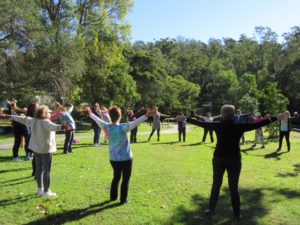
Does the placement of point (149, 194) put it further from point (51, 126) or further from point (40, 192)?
point (51, 126)

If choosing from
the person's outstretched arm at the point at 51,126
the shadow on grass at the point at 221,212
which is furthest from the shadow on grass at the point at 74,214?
the person's outstretched arm at the point at 51,126

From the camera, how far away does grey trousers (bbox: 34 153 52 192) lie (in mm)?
7324

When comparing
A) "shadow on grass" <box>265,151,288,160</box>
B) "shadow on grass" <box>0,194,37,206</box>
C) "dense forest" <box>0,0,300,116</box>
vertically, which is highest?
"dense forest" <box>0,0,300,116</box>

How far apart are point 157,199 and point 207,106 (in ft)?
165

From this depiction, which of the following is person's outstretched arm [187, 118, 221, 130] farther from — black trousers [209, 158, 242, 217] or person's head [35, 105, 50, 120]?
person's head [35, 105, 50, 120]

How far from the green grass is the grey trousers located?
336 millimetres

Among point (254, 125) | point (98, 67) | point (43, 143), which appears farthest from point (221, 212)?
point (98, 67)

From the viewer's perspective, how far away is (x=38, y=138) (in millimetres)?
7273

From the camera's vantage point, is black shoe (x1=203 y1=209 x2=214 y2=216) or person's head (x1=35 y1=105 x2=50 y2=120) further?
person's head (x1=35 y1=105 x2=50 y2=120)

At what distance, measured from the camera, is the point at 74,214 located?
6391 mm

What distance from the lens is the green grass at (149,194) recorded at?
6324 mm

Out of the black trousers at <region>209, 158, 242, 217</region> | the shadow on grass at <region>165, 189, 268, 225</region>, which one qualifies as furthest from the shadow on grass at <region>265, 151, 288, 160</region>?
the black trousers at <region>209, 158, 242, 217</region>

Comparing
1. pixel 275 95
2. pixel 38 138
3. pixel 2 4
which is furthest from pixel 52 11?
Result: pixel 38 138

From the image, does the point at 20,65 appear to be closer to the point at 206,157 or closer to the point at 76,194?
the point at 206,157
